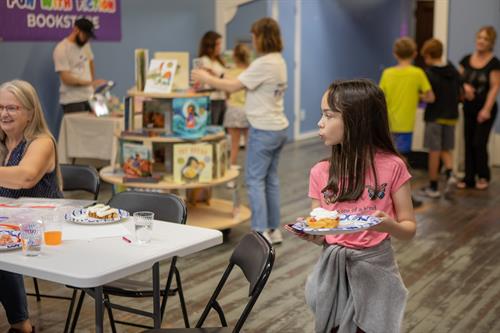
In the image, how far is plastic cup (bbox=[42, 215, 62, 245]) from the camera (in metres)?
2.92

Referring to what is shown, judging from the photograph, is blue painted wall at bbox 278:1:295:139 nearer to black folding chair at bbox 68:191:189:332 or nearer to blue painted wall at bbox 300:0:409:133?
blue painted wall at bbox 300:0:409:133

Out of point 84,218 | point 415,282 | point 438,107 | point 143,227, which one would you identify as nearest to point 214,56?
point 438,107

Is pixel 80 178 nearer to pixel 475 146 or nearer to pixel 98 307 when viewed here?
pixel 98 307

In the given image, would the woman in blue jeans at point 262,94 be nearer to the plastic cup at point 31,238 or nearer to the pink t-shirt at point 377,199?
the pink t-shirt at point 377,199

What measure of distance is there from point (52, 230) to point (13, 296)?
0.98 metres

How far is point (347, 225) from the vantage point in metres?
2.57

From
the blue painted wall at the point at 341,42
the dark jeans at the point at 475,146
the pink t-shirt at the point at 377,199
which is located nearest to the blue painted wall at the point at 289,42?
the blue painted wall at the point at 341,42

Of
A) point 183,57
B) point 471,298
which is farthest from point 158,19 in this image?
point 471,298

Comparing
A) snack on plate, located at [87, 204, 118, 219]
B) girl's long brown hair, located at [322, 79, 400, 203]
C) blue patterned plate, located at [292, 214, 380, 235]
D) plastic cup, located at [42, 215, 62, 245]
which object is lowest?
plastic cup, located at [42, 215, 62, 245]

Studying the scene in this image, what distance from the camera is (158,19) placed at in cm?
920

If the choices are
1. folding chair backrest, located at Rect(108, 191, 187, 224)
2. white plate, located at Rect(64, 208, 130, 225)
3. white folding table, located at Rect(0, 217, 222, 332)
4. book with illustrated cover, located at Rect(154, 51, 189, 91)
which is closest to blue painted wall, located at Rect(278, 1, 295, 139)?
book with illustrated cover, located at Rect(154, 51, 189, 91)

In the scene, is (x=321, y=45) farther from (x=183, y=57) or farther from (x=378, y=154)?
(x=378, y=154)

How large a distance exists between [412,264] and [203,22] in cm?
561

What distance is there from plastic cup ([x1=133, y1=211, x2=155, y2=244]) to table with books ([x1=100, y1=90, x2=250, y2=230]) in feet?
8.30
